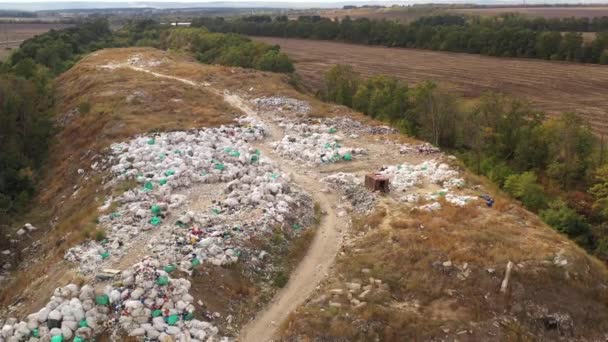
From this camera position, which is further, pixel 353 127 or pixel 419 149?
pixel 353 127

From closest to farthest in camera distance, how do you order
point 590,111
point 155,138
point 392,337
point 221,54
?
point 392,337, point 155,138, point 590,111, point 221,54

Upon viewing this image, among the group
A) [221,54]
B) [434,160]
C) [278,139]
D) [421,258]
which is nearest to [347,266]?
[421,258]

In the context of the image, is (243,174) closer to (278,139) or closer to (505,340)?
(278,139)

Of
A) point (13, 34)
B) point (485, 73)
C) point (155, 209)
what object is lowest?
point (485, 73)

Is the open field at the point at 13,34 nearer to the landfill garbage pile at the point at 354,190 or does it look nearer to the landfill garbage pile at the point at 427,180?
the landfill garbage pile at the point at 354,190

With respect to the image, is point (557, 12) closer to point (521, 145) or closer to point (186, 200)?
point (521, 145)

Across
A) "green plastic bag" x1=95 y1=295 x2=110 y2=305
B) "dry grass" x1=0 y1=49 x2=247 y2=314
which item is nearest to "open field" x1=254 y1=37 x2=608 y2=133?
"dry grass" x1=0 y1=49 x2=247 y2=314

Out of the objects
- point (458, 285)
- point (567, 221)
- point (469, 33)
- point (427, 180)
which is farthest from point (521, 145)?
point (469, 33)
